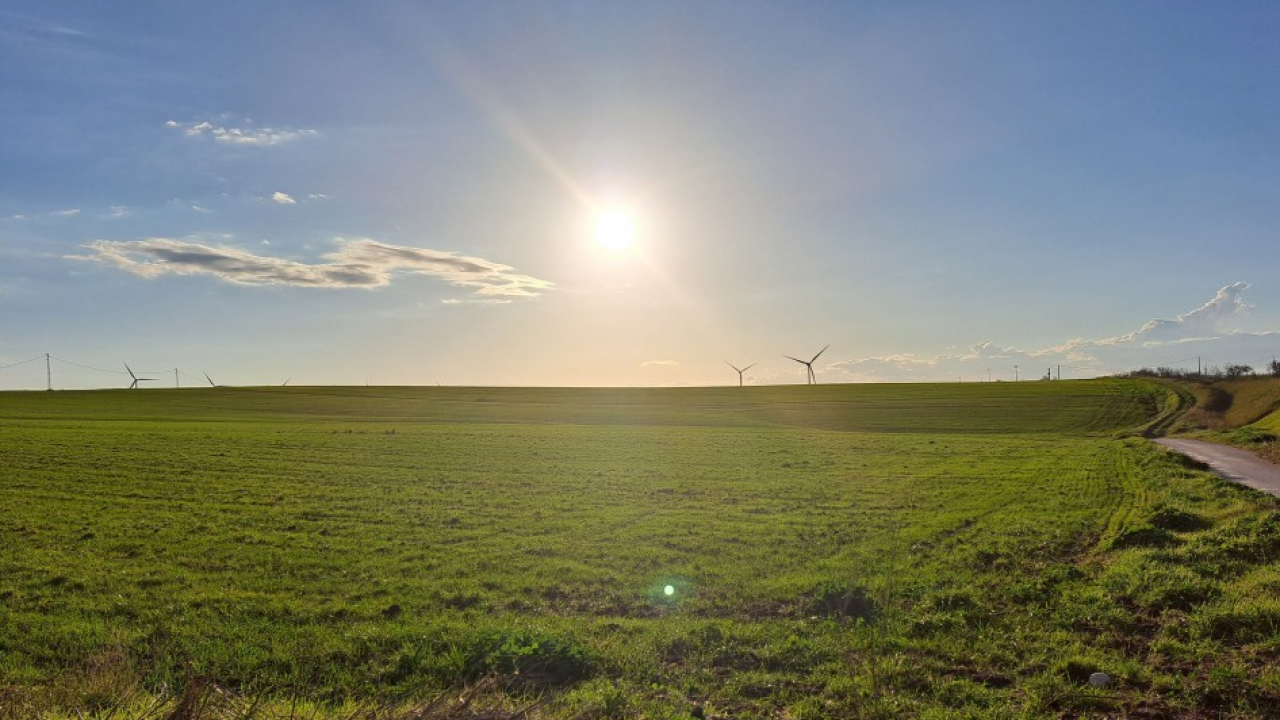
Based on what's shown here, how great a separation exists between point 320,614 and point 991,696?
11415 mm

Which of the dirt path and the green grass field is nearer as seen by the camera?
the green grass field

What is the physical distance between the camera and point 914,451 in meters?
50.3

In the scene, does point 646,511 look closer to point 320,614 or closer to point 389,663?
point 320,614

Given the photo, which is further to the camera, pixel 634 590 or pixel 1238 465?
pixel 1238 465

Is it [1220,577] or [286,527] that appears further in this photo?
[286,527]

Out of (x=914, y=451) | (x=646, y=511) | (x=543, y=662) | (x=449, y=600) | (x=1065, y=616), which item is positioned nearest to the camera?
(x=543, y=662)

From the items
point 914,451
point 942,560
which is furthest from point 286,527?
point 914,451

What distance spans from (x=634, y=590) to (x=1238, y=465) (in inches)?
1415

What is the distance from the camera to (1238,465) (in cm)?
3681

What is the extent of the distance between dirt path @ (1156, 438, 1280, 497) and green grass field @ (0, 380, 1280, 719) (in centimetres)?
206

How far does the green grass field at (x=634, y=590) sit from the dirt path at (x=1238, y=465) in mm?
2064

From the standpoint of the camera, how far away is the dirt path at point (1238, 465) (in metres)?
29.5

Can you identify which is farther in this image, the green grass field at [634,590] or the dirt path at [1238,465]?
the dirt path at [1238,465]

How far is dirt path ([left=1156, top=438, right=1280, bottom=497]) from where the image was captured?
2952cm
